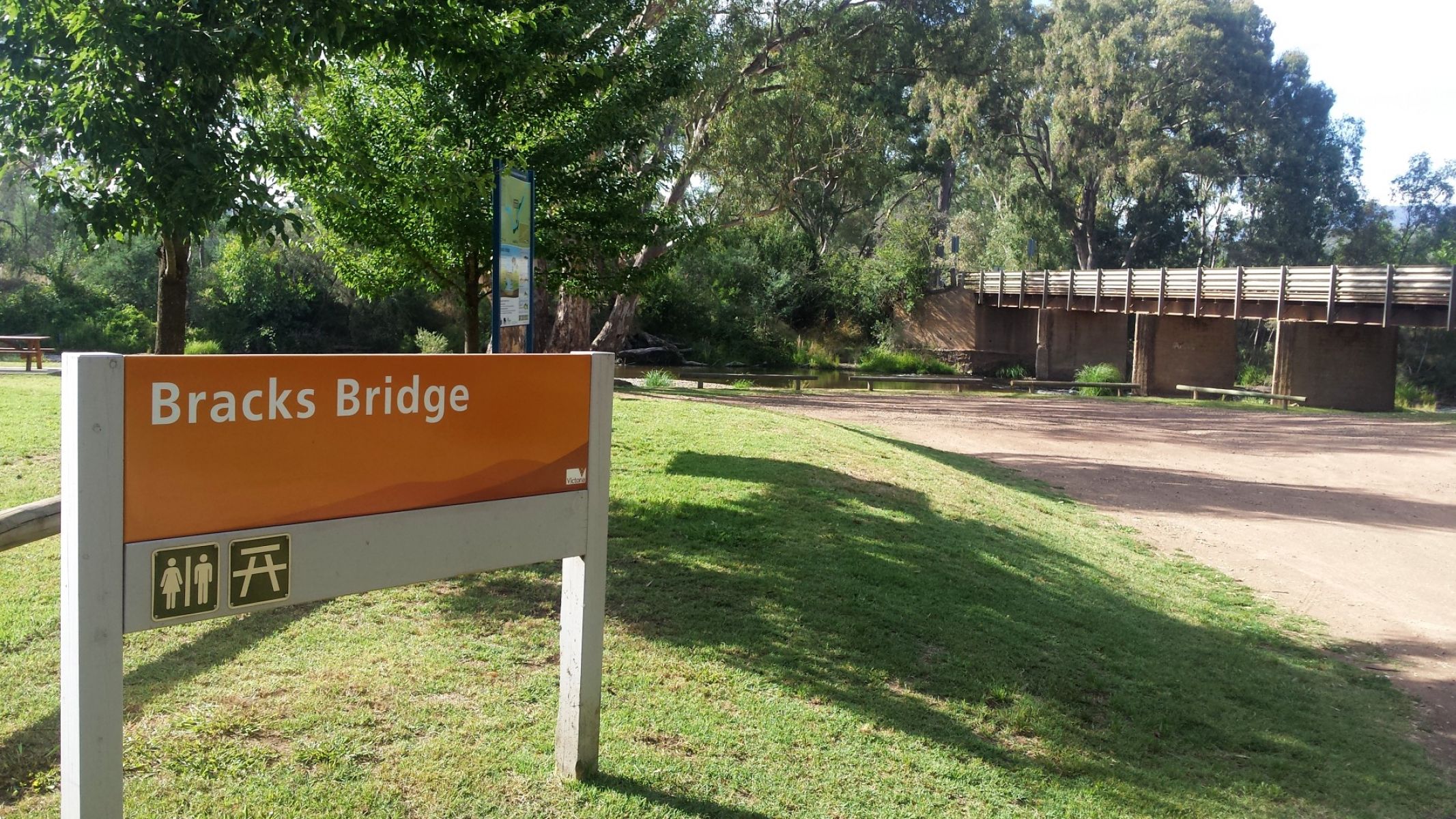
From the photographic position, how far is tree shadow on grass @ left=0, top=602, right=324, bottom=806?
12.4 feet

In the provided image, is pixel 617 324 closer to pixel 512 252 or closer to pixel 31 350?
pixel 31 350

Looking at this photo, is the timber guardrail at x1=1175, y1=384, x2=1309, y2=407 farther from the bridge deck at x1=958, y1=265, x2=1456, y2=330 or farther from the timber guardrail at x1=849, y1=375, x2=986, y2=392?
the timber guardrail at x1=849, y1=375, x2=986, y2=392

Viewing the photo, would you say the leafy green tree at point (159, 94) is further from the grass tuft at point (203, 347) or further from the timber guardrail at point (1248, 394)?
the timber guardrail at point (1248, 394)

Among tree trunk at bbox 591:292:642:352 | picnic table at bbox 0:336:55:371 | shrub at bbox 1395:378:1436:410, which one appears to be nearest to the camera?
picnic table at bbox 0:336:55:371

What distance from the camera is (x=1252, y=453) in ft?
59.0

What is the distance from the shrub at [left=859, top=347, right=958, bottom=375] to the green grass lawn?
111 ft

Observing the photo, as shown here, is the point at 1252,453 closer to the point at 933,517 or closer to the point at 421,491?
the point at 933,517

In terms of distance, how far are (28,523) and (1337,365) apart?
111ft

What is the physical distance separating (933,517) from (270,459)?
24.1 feet

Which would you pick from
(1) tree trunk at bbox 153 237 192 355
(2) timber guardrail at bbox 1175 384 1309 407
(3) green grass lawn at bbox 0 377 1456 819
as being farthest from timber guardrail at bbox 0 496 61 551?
(2) timber guardrail at bbox 1175 384 1309 407

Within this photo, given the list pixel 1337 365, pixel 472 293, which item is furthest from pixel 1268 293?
pixel 472 293

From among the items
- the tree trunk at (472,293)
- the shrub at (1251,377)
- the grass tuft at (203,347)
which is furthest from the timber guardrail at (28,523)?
the shrub at (1251,377)

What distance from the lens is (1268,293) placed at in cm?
3017

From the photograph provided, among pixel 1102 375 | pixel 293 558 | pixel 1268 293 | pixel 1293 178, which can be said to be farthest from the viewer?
pixel 1293 178
